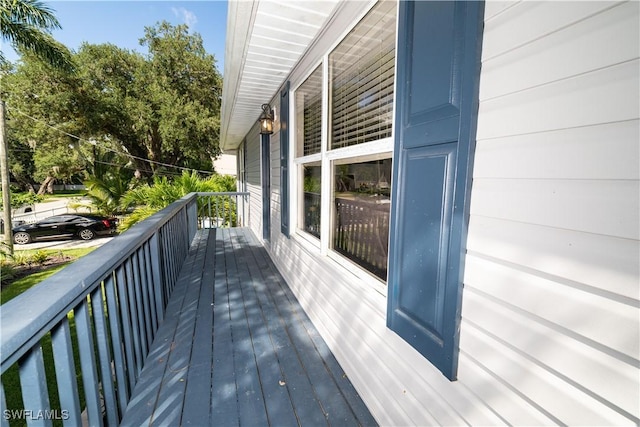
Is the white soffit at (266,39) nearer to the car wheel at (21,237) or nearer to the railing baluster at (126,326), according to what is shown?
the railing baluster at (126,326)

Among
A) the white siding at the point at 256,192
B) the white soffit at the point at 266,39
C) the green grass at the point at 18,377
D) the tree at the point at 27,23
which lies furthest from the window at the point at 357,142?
the tree at the point at 27,23

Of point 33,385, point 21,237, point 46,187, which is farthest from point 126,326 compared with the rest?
point 46,187

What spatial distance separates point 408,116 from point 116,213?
1612cm

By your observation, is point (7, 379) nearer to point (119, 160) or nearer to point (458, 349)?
point (458, 349)

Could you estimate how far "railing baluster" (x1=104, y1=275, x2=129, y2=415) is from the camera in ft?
5.01

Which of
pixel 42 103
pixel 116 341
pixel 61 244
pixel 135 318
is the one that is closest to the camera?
pixel 116 341

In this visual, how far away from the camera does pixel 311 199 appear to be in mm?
2955

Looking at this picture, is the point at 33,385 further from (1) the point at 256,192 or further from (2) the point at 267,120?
(1) the point at 256,192

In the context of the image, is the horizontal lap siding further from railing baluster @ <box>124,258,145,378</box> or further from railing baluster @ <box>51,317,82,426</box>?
railing baluster @ <box>124,258,145,378</box>

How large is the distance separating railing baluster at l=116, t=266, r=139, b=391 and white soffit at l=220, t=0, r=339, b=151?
6.26 feet

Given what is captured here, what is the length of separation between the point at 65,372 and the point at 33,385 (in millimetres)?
202

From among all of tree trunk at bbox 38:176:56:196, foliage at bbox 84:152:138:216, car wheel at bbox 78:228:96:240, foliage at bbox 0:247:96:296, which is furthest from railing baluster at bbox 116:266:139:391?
tree trunk at bbox 38:176:56:196

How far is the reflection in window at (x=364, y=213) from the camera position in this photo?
1858mm

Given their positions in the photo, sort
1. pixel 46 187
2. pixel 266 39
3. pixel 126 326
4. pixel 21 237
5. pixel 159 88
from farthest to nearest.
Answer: pixel 46 187
pixel 159 88
pixel 21 237
pixel 266 39
pixel 126 326
